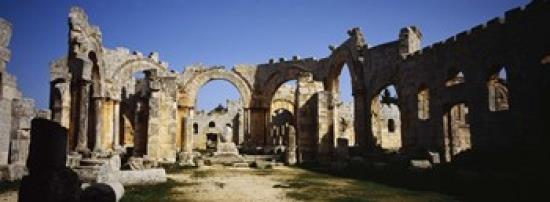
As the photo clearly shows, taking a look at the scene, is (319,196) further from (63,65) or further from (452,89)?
(63,65)

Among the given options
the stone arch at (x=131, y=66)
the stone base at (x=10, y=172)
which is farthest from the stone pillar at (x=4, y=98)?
the stone arch at (x=131, y=66)

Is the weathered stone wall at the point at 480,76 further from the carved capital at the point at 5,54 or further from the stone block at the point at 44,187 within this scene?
the carved capital at the point at 5,54

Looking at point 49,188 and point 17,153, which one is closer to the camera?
point 49,188

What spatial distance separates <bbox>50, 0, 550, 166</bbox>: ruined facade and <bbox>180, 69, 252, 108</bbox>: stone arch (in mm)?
1018

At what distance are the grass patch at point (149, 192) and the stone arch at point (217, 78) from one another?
64.5 feet

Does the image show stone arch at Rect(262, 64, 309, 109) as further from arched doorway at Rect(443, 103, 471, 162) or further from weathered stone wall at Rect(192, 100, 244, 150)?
weathered stone wall at Rect(192, 100, 244, 150)

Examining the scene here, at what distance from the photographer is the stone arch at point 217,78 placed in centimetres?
2950

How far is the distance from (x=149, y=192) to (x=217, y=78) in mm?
22115

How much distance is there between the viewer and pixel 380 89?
22.5m

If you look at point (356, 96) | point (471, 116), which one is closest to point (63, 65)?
point (356, 96)

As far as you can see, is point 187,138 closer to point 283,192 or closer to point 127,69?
point 127,69

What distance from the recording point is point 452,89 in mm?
17703

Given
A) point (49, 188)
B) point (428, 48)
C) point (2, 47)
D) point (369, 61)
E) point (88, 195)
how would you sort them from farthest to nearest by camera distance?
point (369, 61) → point (428, 48) → point (2, 47) → point (88, 195) → point (49, 188)

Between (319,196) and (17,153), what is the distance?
881 cm
